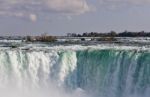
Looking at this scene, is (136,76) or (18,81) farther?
(18,81)

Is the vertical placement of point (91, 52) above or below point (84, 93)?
above

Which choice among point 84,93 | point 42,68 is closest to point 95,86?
point 84,93

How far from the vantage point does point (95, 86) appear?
31859mm

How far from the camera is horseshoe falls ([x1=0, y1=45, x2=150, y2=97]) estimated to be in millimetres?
30859

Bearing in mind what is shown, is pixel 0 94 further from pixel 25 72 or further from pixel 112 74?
Answer: pixel 112 74

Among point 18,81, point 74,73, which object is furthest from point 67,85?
point 18,81

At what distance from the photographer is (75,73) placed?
32875 mm

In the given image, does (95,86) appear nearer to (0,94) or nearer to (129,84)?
(129,84)

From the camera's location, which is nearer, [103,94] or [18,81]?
[103,94]

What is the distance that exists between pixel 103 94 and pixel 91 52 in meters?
3.44

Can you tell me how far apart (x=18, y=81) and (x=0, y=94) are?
1.55 metres

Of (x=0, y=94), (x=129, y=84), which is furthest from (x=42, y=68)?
(x=129, y=84)

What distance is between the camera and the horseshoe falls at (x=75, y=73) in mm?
30859

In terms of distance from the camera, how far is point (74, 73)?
32969 millimetres
